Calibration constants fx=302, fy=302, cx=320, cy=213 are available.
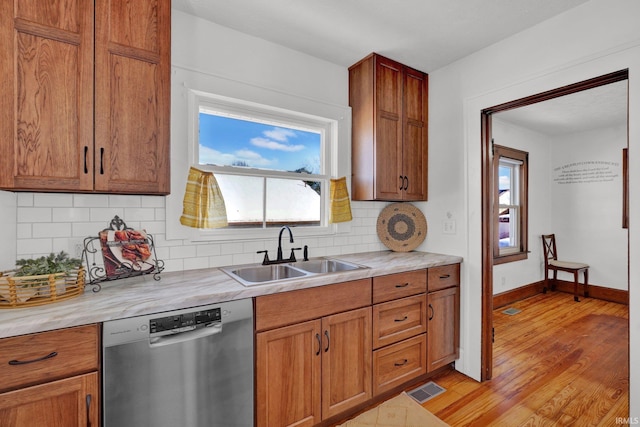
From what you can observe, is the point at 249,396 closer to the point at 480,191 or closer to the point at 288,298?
the point at 288,298

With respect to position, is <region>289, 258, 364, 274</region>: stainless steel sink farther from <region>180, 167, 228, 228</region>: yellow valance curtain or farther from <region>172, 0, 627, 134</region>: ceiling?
<region>172, 0, 627, 134</region>: ceiling

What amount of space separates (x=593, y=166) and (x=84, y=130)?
5767mm

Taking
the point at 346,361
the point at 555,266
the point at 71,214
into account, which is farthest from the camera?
the point at 555,266

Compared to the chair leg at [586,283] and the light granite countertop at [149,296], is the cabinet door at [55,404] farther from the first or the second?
the chair leg at [586,283]

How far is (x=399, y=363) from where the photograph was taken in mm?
2184

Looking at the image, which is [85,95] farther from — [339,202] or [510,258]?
[510,258]

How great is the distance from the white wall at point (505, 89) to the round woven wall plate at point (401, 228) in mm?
129

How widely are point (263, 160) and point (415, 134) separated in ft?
4.59

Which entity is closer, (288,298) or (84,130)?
(84,130)

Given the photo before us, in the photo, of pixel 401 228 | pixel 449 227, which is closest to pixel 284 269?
pixel 401 228

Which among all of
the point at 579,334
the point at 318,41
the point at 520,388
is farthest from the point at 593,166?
the point at 318,41

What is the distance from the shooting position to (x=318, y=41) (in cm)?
231

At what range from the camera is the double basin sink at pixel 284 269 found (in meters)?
2.07

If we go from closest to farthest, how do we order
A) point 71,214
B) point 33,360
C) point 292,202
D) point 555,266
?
point 33,360, point 71,214, point 292,202, point 555,266
